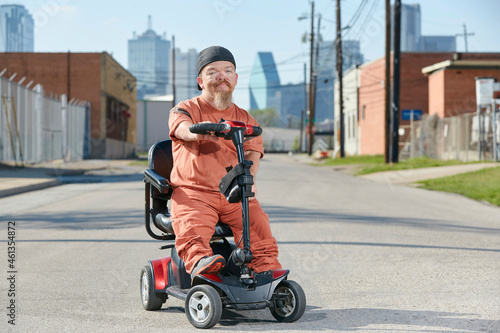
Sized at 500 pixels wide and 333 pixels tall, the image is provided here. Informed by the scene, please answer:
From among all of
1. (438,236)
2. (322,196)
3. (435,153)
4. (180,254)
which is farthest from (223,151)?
(435,153)

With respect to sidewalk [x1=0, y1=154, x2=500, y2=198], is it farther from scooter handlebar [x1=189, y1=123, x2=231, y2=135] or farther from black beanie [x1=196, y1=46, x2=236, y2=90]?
scooter handlebar [x1=189, y1=123, x2=231, y2=135]

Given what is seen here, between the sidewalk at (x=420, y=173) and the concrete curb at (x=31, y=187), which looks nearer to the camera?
the concrete curb at (x=31, y=187)

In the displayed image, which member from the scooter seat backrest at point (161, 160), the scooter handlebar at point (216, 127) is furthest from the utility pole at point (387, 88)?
the scooter handlebar at point (216, 127)

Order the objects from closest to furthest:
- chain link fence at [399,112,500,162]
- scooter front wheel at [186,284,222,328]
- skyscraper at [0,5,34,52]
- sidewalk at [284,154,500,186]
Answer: scooter front wheel at [186,284,222,328] → sidewalk at [284,154,500,186] → skyscraper at [0,5,34,52] → chain link fence at [399,112,500,162]

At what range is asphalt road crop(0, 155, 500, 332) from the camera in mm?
4199

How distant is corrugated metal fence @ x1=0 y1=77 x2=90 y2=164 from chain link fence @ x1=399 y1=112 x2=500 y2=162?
14.9 metres

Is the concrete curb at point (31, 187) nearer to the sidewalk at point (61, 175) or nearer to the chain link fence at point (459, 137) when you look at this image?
the sidewalk at point (61, 175)

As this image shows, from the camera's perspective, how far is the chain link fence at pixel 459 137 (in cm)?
2523

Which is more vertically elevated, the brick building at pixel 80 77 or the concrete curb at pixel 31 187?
the brick building at pixel 80 77

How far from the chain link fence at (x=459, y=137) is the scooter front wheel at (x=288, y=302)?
20939 mm

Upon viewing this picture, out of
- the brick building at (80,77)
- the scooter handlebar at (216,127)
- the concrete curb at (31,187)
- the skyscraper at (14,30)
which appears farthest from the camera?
the brick building at (80,77)

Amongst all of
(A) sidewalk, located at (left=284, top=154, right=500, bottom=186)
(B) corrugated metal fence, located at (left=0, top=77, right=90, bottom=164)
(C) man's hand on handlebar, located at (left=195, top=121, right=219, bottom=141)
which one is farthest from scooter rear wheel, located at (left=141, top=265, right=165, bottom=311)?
(B) corrugated metal fence, located at (left=0, top=77, right=90, bottom=164)

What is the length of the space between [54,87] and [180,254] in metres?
43.5

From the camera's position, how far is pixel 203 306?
3.95 meters
